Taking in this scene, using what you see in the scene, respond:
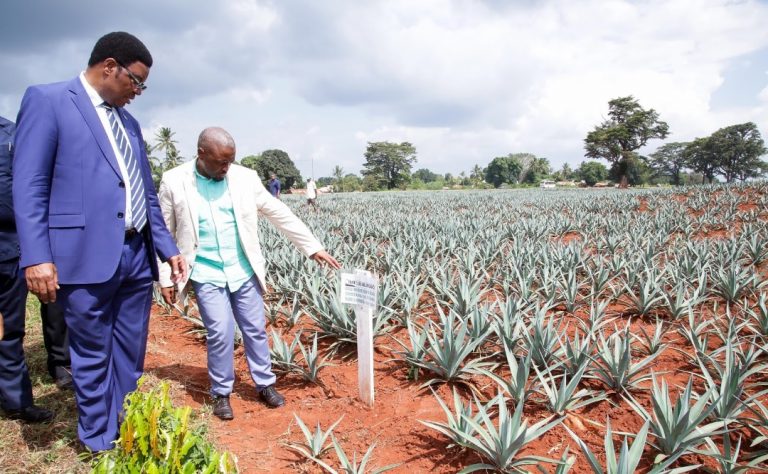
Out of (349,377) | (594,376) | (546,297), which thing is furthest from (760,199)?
(349,377)

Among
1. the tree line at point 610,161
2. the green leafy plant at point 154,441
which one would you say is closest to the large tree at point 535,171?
the tree line at point 610,161

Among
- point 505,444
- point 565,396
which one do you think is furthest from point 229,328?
point 565,396

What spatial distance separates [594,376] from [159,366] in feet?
9.95

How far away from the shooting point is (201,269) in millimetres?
2383

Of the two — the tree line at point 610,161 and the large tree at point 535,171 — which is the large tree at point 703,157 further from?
the large tree at point 535,171

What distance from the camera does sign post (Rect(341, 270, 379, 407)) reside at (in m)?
2.32

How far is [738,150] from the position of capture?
53.9 meters

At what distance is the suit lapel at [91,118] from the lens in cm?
183

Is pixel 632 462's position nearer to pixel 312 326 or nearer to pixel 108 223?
pixel 108 223

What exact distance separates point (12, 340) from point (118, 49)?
1684 millimetres

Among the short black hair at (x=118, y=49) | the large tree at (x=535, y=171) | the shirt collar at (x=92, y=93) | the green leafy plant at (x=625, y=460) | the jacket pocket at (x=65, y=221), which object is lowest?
the green leafy plant at (x=625, y=460)

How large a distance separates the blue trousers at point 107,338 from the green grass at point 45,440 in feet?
0.80

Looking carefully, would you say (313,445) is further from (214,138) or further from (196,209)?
(214,138)

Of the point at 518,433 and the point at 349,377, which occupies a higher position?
the point at 518,433
